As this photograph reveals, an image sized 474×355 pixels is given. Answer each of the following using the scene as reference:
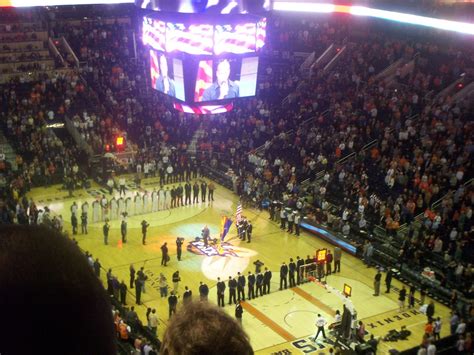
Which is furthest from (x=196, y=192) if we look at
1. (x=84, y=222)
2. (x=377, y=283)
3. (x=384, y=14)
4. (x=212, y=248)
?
(x=384, y=14)

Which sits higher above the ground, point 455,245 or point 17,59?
point 17,59

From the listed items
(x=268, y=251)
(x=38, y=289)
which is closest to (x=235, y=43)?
(x=268, y=251)

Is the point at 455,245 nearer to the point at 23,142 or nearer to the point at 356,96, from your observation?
the point at 356,96

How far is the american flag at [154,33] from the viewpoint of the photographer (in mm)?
28297

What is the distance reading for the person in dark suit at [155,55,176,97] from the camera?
29.7 meters

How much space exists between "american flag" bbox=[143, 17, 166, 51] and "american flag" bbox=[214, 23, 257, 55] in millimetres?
2472

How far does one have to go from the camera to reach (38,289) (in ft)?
5.03

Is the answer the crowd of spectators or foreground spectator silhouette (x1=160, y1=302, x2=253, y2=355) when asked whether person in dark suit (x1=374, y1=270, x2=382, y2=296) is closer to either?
the crowd of spectators

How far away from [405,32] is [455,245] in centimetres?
1766

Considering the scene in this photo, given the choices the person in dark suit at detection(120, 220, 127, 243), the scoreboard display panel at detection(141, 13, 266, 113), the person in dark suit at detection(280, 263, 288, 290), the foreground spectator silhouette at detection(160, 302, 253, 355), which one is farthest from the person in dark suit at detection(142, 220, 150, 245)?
the foreground spectator silhouette at detection(160, 302, 253, 355)

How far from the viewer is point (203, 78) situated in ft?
92.7

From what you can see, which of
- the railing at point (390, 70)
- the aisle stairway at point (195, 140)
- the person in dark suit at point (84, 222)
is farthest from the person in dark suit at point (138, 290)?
the railing at point (390, 70)

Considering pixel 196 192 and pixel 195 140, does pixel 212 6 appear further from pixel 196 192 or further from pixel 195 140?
pixel 195 140

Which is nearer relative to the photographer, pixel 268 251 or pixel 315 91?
pixel 268 251
